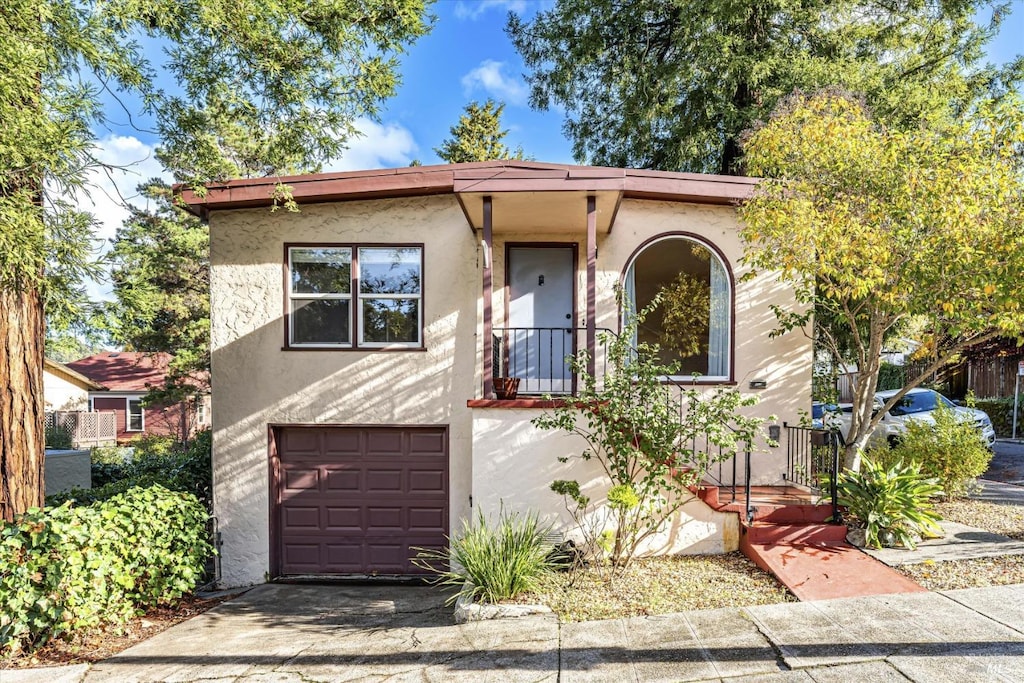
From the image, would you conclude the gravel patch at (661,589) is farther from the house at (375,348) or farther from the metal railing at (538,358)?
the metal railing at (538,358)

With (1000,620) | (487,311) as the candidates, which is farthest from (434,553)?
(1000,620)

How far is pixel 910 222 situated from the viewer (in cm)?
614

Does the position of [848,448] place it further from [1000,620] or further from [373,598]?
[373,598]

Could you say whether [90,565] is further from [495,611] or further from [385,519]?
[495,611]

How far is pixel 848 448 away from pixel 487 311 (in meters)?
4.86

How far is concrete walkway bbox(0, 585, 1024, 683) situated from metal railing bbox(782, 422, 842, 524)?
7.53ft

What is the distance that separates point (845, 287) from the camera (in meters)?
6.41

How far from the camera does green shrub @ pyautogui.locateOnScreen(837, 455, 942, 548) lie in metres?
6.02

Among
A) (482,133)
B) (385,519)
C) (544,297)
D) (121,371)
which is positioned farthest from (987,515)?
(121,371)

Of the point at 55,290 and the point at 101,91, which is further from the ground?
the point at 101,91

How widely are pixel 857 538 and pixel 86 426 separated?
27.4 m

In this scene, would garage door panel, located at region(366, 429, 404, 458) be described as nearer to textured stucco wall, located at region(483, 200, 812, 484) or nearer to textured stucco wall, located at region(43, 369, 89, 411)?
textured stucco wall, located at region(483, 200, 812, 484)

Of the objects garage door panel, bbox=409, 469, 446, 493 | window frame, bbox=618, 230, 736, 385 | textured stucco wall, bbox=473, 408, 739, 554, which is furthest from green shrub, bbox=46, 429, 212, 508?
window frame, bbox=618, 230, 736, 385

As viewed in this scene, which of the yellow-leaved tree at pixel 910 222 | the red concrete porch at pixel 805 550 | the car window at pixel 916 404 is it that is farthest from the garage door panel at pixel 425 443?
the car window at pixel 916 404
